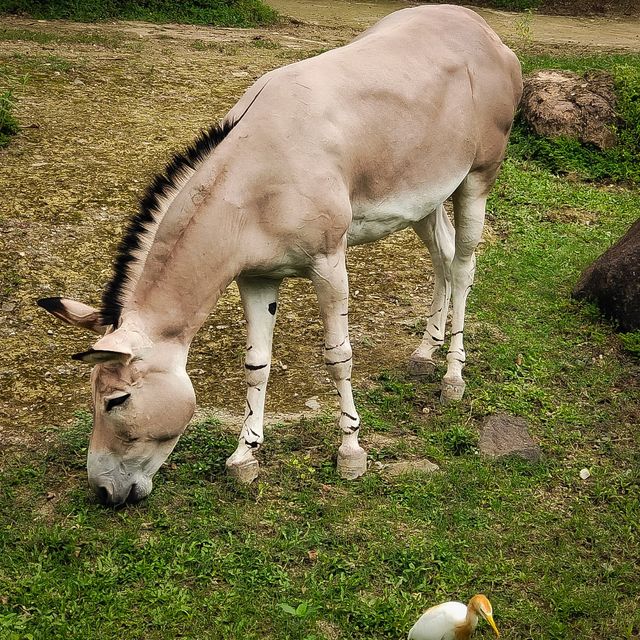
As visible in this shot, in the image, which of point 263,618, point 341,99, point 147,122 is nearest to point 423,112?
point 341,99

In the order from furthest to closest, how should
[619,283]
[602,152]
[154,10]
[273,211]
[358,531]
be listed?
[154,10] → [602,152] → [619,283] → [358,531] → [273,211]

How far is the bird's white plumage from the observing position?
11.6ft

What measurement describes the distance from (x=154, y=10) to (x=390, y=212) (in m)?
12.0

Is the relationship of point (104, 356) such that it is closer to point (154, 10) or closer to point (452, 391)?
point (452, 391)

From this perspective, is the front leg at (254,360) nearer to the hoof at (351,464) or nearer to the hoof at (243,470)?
the hoof at (243,470)

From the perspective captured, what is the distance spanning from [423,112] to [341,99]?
58 centimetres

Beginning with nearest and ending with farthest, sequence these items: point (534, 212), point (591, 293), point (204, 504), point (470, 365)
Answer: point (204, 504), point (470, 365), point (591, 293), point (534, 212)

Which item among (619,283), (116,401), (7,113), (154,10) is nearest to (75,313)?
(116,401)

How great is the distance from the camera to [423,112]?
4996mm

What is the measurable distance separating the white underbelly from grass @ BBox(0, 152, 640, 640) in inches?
49.4

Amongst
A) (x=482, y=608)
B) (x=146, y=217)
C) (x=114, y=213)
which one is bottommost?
(x=114, y=213)

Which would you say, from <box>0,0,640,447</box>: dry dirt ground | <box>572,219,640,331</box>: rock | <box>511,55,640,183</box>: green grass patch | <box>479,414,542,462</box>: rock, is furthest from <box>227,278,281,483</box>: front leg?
<box>511,55,640,183</box>: green grass patch

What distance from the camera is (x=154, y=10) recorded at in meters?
15.5

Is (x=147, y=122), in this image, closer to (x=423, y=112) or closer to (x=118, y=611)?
(x=423, y=112)
